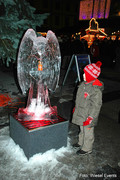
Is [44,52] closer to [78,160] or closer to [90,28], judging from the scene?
[78,160]

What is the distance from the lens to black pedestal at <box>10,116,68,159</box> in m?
2.84

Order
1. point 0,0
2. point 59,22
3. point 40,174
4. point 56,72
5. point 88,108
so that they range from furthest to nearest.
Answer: point 59,22
point 0,0
point 56,72
point 88,108
point 40,174

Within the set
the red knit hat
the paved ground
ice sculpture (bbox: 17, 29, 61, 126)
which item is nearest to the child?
the red knit hat

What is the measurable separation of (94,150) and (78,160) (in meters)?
0.47

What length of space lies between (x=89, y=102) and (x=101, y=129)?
5.06ft

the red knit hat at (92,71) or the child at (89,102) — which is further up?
the red knit hat at (92,71)

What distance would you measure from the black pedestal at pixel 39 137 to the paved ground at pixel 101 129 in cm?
39

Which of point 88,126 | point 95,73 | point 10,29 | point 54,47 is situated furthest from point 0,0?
point 88,126

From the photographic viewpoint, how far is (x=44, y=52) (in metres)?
2.95

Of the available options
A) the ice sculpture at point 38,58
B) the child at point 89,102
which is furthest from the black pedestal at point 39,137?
the ice sculpture at point 38,58

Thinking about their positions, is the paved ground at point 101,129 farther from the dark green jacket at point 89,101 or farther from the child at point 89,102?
the dark green jacket at point 89,101

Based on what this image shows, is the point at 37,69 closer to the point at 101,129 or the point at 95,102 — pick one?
the point at 95,102

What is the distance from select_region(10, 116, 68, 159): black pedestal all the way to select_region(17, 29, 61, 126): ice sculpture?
0.75 feet

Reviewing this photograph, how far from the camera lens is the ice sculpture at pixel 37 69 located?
2.89 meters
